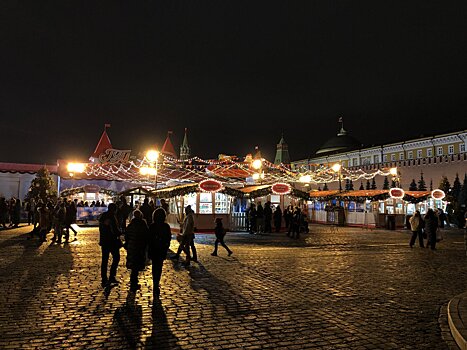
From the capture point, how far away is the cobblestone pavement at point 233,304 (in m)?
5.30

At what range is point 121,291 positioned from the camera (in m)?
7.96

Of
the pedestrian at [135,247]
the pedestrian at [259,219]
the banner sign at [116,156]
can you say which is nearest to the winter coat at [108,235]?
the pedestrian at [135,247]

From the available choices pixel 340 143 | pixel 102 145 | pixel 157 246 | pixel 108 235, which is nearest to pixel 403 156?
pixel 340 143

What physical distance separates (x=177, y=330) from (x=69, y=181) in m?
35.3

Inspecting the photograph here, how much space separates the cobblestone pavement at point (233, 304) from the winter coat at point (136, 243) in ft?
1.86

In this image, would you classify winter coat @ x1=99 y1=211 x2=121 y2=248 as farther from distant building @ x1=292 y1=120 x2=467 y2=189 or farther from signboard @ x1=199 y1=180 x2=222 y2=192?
distant building @ x1=292 y1=120 x2=467 y2=189

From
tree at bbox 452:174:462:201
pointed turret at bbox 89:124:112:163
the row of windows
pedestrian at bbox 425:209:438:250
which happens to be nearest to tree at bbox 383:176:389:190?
the row of windows

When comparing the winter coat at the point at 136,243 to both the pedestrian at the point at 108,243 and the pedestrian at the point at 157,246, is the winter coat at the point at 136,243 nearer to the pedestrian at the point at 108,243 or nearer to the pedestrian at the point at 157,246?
the pedestrian at the point at 157,246

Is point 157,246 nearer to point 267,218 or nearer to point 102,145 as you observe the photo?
point 267,218

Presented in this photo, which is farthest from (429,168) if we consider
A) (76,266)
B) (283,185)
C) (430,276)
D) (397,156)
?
(76,266)

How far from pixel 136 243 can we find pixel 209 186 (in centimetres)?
1433

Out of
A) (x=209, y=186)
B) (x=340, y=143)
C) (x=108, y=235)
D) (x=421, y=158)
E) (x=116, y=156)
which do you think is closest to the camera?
(x=108, y=235)

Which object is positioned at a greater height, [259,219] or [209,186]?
[209,186]

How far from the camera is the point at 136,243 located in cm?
784
